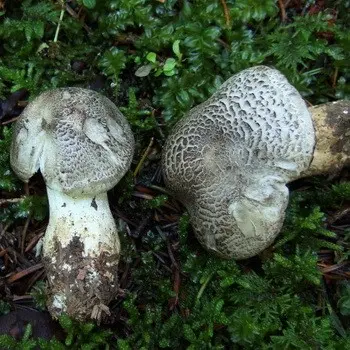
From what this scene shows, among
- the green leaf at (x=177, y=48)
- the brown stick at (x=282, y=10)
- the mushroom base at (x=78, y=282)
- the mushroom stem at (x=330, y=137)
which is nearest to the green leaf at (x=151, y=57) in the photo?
the green leaf at (x=177, y=48)

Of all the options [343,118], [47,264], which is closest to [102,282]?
[47,264]

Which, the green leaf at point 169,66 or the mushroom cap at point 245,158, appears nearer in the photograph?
the mushroom cap at point 245,158

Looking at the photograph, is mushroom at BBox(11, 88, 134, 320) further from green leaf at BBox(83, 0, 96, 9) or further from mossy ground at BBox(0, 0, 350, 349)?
green leaf at BBox(83, 0, 96, 9)

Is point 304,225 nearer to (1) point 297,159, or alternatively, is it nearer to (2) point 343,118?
(1) point 297,159

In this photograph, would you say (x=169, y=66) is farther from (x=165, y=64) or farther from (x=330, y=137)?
(x=330, y=137)

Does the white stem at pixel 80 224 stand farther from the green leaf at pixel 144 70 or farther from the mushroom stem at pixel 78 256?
the green leaf at pixel 144 70

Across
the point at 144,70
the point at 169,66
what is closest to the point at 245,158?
the point at 169,66
